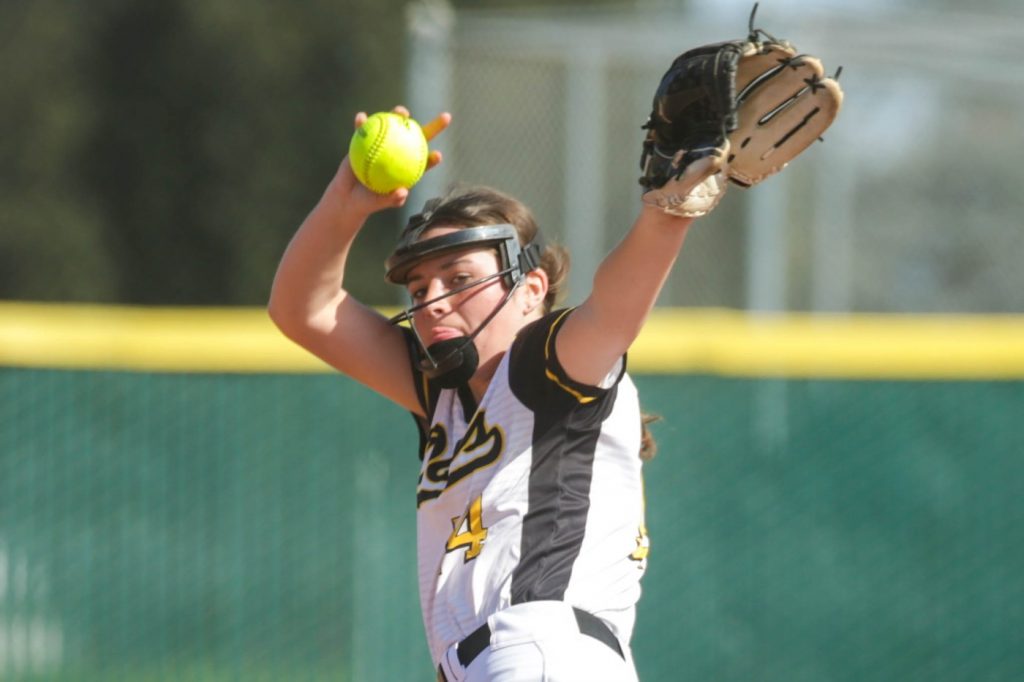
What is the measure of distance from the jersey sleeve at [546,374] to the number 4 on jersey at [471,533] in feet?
0.82

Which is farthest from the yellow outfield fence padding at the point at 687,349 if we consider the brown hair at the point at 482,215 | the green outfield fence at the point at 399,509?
the brown hair at the point at 482,215

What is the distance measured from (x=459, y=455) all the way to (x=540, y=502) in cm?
25

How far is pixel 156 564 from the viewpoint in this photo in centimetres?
704

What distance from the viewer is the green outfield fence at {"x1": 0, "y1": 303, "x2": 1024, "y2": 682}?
6.98 metres

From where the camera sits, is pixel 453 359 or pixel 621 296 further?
pixel 453 359

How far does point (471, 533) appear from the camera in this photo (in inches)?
122

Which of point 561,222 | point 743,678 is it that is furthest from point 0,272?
point 743,678

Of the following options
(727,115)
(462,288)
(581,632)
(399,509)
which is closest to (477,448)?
(462,288)

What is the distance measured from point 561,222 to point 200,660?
2.97m

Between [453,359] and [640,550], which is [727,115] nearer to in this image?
[453,359]

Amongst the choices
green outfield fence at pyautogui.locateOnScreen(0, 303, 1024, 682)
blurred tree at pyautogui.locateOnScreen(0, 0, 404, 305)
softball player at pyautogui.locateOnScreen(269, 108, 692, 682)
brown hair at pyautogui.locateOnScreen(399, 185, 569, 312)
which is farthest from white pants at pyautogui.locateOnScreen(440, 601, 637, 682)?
blurred tree at pyautogui.locateOnScreen(0, 0, 404, 305)

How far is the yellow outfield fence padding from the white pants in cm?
418

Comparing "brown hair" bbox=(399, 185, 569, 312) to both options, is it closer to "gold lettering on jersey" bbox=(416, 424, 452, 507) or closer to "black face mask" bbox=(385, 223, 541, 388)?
"black face mask" bbox=(385, 223, 541, 388)

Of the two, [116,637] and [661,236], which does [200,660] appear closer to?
[116,637]
